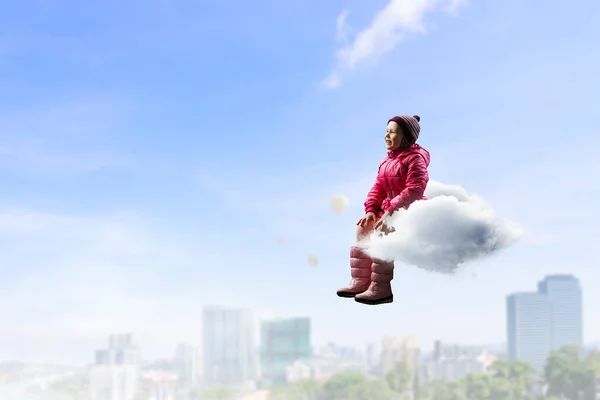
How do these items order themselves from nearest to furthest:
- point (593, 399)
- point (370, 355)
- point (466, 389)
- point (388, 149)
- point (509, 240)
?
point (509, 240) < point (388, 149) < point (593, 399) < point (466, 389) < point (370, 355)

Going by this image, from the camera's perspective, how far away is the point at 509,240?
353 cm

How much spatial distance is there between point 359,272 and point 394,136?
73cm

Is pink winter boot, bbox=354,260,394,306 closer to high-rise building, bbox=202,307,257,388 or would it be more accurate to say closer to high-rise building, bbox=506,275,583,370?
high-rise building, bbox=202,307,257,388

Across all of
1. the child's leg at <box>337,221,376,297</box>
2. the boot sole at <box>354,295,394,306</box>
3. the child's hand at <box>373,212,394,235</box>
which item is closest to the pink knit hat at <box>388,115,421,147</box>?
the child's hand at <box>373,212,394,235</box>

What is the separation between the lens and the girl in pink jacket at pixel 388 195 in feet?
12.1

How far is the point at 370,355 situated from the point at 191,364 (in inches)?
379

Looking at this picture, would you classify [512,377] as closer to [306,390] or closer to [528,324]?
[306,390]

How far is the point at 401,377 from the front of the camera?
107ft

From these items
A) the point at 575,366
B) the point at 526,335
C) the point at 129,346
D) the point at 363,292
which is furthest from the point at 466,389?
the point at 526,335

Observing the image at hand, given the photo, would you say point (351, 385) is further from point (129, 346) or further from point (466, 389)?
point (129, 346)

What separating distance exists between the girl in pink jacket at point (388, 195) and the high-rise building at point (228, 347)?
37.3 metres

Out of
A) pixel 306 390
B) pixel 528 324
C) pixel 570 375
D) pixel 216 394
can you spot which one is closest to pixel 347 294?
pixel 570 375

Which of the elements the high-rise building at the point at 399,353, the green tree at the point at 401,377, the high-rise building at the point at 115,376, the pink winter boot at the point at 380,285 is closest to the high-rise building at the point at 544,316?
the high-rise building at the point at 399,353

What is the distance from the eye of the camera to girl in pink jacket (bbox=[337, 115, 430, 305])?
3693 mm
